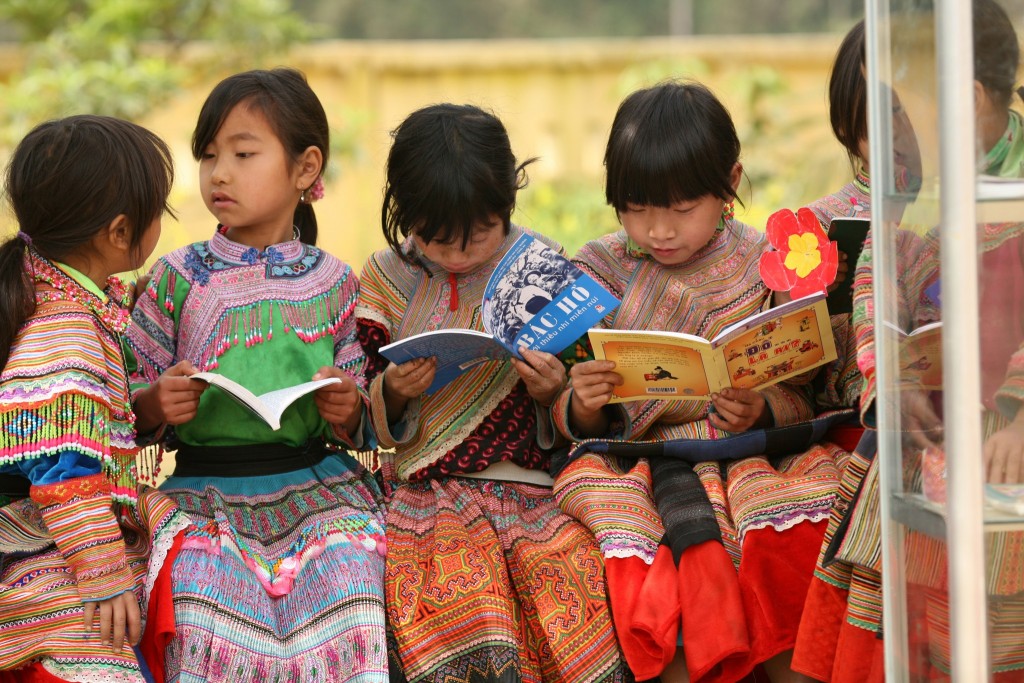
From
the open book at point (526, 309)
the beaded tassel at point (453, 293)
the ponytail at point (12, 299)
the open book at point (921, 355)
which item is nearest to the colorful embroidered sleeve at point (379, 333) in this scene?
the beaded tassel at point (453, 293)

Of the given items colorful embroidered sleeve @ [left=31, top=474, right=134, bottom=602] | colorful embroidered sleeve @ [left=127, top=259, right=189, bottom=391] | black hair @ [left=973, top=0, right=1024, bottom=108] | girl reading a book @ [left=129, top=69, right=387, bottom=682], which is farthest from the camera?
colorful embroidered sleeve @ [left=127, top=259, right=189, bottom=391]

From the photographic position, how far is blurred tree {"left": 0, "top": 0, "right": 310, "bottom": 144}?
7.97 metres

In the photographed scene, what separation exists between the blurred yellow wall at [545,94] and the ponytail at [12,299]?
22.2ft

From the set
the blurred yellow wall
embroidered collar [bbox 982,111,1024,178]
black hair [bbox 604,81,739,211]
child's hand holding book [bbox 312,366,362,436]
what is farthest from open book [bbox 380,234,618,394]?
the blurred yellow wall

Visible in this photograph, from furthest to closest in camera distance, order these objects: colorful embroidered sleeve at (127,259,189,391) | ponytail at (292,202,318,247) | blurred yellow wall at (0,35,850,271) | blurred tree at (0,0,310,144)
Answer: blurred yellow wall at (0,35,850,271), blurred tree at (0,0,310,144), ponytail at (292,202,318,247), colorful embroidered sleeve at (127,259,189,391)

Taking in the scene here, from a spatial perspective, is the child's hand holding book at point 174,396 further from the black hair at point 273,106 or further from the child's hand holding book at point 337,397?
the black hair at point 273,106

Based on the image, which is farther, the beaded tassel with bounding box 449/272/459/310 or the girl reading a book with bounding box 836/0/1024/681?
the beaded tassel with bounding box 449/272/459/310

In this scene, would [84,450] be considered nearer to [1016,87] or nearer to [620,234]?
[620,234]

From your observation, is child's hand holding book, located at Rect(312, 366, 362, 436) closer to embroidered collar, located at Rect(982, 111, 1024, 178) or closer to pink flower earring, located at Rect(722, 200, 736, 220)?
pink flower earring, located at Rect(722, 200, 736, 220)

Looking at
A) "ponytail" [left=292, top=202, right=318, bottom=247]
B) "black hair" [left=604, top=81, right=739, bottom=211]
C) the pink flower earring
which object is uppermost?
"black hair" [left=604, top=81, right=739, bottom=211]

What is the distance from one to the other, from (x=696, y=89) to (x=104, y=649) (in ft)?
5.72

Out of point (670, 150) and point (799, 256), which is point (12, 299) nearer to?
point (670, 150)

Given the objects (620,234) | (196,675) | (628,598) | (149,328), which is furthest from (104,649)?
(620,234)

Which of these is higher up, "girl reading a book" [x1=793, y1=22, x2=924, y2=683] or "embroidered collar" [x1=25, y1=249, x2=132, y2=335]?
"embroidered collar" [x1=25, y1=249, x2=132, y2=335]
